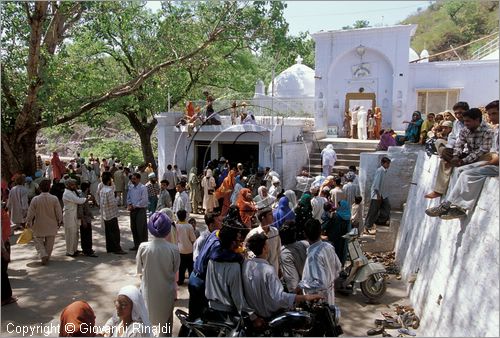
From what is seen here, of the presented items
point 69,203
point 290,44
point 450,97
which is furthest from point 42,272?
point 450,97

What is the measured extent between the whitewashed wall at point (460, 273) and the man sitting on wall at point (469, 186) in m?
0.09

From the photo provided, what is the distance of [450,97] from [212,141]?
10659 mm

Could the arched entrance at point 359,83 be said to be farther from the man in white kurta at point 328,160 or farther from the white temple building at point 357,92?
the man in white kurta at point 328,160

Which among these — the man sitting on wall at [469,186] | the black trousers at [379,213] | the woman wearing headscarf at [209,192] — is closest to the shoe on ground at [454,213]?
the man sitting on wall at [469,186]

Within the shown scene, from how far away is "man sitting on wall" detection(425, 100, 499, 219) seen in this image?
13.3 ft

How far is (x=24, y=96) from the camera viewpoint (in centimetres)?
1198

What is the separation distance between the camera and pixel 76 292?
20.6 feet

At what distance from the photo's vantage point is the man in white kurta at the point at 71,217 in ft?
25.6

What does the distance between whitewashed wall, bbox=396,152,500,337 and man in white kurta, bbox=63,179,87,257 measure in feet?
20.3

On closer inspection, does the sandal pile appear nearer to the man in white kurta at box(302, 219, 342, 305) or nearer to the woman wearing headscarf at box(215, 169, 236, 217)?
the man in white kurta at box(302, 219, 342, 305)

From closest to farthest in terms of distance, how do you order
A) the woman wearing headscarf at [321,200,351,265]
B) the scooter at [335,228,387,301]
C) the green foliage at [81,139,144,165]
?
the scooter at [335,228,387,301] < the woman wearing headscarf at [321,200,351,265] < the green foliage at [81,139,144,165]

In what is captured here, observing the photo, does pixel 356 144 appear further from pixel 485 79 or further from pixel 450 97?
pixel 485 79

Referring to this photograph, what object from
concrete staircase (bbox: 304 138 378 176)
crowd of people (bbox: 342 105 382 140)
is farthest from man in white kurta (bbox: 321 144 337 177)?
crowd of people (bbox: 342 105 382 140)

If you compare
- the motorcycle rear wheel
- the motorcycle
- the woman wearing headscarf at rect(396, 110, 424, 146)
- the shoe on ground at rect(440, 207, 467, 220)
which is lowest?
the motorcycle rear wheel
